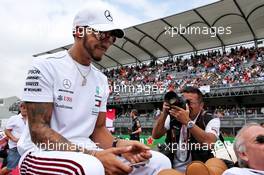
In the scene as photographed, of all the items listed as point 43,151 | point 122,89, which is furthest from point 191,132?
point 122,89

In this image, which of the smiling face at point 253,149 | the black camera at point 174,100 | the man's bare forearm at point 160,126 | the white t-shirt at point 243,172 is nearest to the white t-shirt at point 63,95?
the white t-shirt at point 243,172

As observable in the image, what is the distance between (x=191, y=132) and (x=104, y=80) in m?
1.67

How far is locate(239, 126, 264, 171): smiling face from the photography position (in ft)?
8.13

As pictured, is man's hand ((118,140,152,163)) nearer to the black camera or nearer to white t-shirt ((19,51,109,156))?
white t-shirt ((19,51,109,156))

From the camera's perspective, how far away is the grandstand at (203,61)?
19.5 m

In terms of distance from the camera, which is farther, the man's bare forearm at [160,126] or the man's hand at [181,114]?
the man's bare forearm at [160,126]

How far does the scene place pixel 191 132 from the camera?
387cm

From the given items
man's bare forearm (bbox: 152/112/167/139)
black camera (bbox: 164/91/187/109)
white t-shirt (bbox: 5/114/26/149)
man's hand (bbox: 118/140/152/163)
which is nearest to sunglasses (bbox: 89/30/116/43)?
man's hand (bbox: 118/140/152/163)

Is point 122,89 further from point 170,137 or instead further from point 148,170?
point 148,170

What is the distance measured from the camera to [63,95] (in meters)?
2.11

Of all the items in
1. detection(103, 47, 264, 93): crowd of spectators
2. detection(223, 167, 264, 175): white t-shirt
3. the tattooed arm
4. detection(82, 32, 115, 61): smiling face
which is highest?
detection(103, 47, 264, 93): crowd of spectators

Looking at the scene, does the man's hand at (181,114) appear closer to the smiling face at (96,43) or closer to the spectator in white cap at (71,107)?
the spectator in white cap at (71,107)

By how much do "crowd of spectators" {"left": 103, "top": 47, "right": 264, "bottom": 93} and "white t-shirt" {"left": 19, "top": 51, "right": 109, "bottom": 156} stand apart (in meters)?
17.5

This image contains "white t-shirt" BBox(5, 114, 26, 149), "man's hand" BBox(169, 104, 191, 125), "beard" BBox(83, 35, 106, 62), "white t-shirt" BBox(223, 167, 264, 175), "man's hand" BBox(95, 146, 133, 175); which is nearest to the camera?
"man's hand" BBox(95, 146, 133, 175)
